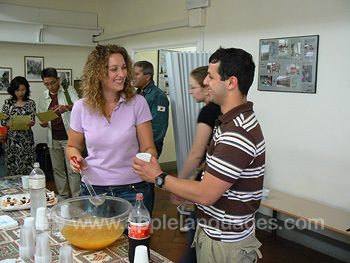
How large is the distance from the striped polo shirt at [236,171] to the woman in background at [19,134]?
374cm

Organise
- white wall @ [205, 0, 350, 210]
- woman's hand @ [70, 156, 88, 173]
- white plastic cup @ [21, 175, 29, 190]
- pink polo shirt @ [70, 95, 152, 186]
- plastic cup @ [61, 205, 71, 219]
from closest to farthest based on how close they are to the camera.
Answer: plastic cup @ [61, 205, 71, 219] → woman's hand @ [70, 156, 88, 173] → pink polo shirt @ [70, 95, 152, 186] → white plastic cup @ [21, 175, 29, 190] → white wall @ [205, 0, 350, 210]

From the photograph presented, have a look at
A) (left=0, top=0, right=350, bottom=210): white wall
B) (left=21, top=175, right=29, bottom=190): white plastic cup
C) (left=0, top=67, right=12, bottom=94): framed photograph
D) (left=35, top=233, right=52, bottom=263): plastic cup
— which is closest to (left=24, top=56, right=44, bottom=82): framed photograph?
(left=0, top=67, right=12, bottom=94): framed photograph

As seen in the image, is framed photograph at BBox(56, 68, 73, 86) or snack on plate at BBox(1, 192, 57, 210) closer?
snack on plate at BBox(1, 192, 57, 210)

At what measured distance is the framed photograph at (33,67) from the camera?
636 cm

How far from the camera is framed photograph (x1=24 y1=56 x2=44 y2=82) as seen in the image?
250 inches

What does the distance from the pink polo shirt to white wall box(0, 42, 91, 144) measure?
4818mm

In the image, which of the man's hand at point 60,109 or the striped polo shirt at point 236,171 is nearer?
the striped polo shirt at point 236,171

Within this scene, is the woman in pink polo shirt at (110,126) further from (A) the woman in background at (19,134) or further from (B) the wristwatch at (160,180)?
(A) the woman in background at (19,134)

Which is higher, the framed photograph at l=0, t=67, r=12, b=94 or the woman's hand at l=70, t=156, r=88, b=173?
the framed photograph at l=0, t=67, r=12, b=94

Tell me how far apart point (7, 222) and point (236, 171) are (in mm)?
1245

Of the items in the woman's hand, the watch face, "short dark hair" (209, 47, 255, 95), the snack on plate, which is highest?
"short dark hair" (209, 47, 255, 95)

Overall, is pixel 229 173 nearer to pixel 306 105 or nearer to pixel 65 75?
pixel 306 105

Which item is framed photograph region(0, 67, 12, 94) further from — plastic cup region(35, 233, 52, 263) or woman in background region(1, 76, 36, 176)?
plastic cup region(35, 233, 52, 263)

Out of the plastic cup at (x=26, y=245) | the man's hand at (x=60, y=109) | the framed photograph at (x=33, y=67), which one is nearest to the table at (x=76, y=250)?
the plastic cup at (x=26, y=245)
